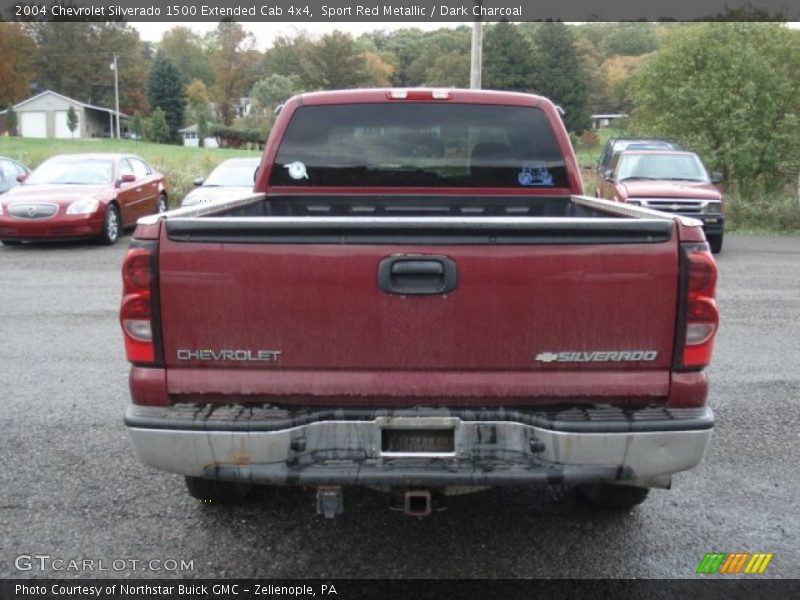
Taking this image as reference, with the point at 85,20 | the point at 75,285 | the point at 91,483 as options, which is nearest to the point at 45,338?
the point at 75,285

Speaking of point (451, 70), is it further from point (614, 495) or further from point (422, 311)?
point (422, 311)

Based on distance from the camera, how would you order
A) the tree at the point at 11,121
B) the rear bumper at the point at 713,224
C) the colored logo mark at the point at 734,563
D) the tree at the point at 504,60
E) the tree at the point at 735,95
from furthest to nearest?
1. the tree at the point at 11,121
2. the tree at the point at 504,60
3. the tree at the point at 735,95
4. the rear bumper at the point at 713,224
5. the colored logo mark at the point at 734,563

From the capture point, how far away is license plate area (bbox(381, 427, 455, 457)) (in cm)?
315

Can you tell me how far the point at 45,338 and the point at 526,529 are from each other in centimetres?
561

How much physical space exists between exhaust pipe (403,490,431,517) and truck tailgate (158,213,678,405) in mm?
349

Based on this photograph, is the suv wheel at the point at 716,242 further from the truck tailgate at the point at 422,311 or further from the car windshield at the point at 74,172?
the truck tailgate at the point at 422,311

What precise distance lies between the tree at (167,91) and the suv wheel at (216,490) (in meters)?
90.9

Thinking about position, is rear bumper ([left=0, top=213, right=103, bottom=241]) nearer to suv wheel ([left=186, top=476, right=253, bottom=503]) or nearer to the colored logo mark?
suv wheel ([left=186, top=476, right=253, bottom=503])

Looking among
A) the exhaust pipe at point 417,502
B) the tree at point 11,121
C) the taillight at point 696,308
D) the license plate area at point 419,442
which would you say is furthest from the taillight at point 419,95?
the tree at point 11,121

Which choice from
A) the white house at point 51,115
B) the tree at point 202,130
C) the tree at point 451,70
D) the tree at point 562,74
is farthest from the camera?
the white house at point 51,115

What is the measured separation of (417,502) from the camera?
10.4ft

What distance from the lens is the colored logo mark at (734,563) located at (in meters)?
3.68

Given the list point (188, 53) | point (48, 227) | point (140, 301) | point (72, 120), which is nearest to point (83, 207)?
point (48, 227)

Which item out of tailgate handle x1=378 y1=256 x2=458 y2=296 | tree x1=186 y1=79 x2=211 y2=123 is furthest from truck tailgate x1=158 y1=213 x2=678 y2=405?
tree x1=186 y1=79 x2=211 y2=123
